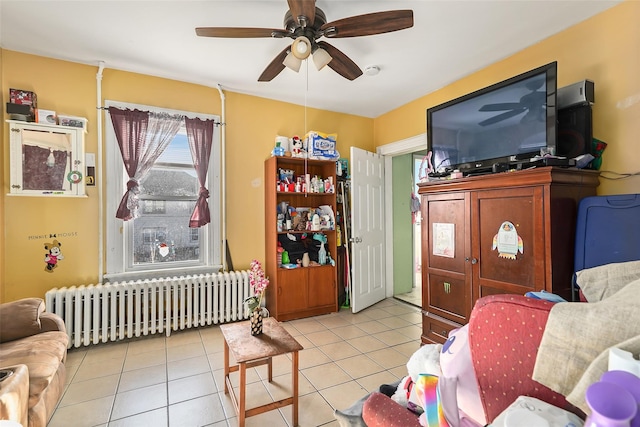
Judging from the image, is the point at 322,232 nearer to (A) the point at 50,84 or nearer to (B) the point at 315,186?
(B) the point at 315,186

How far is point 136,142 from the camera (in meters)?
2.99

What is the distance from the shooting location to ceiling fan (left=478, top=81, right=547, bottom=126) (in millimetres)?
2047

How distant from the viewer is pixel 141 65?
2.91m

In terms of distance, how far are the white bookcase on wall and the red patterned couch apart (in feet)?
11.1

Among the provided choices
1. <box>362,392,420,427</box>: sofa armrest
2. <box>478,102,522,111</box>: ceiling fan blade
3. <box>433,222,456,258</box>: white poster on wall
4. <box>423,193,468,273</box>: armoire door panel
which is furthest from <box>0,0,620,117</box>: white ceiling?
<box>362,392,420,427</box>: sofa armrest

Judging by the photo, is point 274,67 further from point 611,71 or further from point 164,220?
point 611,71

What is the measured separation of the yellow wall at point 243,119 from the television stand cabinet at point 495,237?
64cm

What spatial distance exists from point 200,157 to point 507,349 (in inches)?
130

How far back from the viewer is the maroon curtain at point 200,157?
3.24m

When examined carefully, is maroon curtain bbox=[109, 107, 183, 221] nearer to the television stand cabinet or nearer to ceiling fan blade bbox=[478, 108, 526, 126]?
the television stand cabinet

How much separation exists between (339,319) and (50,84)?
3.86m

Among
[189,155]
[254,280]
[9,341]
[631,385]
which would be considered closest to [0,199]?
[9,341]

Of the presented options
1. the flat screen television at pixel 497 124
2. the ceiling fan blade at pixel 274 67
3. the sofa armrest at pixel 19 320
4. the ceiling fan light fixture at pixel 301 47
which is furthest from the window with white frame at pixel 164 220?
the flat screen television at pixel 497 124

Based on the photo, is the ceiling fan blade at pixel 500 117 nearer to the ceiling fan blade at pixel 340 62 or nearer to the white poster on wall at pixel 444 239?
the white poster on wall at pixel 444 239
